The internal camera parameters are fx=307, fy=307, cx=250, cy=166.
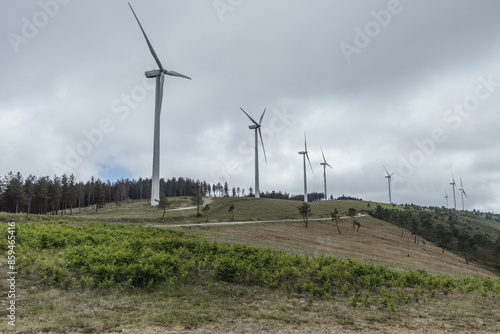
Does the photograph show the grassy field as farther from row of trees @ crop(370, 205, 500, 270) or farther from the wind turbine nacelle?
row of trees @ crop(370, 205, 500, 270)

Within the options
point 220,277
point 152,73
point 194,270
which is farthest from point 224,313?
point 152,73

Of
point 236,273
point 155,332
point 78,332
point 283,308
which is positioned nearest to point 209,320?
point 155,332

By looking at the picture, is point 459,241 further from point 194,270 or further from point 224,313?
point 224,313

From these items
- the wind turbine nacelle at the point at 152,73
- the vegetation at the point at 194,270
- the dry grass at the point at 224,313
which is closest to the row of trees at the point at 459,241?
the vegetation at the point at 194,270

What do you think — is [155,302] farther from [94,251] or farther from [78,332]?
[94,251]

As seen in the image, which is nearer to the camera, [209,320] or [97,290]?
[209,320]

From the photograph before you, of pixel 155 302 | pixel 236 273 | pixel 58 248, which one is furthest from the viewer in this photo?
pixel 58 248

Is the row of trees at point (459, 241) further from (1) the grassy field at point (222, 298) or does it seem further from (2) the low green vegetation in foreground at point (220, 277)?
(1) the grassy field at point (222, 298)

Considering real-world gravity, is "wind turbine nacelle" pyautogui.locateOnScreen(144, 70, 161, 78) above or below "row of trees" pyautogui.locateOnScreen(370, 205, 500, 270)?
above

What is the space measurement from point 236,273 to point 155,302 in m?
4.75

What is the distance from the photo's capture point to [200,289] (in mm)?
13914

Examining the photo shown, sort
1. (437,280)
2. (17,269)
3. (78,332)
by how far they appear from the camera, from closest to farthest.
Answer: (78,332)
(17,269)
(437,280)

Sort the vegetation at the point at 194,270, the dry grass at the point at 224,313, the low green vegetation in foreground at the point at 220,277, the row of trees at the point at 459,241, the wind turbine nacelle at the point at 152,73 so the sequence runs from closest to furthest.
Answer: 1. the dry grass at the point at 224,313
2. the low green vegetation in foreground at the point at 220,277
3. the vegetation at the point at 194,270
4. the wind turbine nacelle at the point at 152,73
5. the row of trees at the point at 459,241

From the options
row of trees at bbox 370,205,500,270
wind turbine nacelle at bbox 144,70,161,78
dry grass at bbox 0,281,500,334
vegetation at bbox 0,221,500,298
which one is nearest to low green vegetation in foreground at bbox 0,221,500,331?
vegetation at bbox 0,221,500,298
